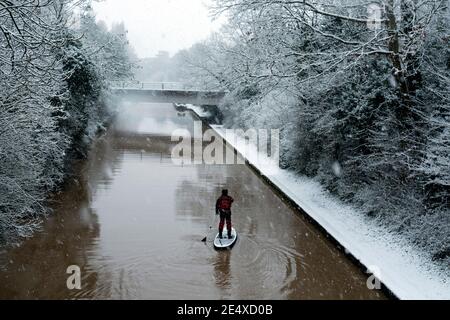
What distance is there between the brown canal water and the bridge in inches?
1174

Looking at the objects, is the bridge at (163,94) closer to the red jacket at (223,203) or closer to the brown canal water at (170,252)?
the brown canal water at (170,252)

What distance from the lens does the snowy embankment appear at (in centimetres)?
889

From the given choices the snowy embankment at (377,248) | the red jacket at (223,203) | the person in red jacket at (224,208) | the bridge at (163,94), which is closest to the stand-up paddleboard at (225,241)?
the person in red jacket at (224,208)

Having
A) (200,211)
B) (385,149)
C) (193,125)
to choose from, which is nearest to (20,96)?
(200,211)

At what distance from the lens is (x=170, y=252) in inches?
447

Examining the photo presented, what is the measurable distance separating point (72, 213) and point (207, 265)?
6.30 meters

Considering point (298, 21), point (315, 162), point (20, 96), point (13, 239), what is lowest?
point (13, 239)

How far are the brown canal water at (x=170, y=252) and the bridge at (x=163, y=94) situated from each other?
97.8 feet

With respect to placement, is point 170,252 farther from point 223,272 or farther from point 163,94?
point 163,94

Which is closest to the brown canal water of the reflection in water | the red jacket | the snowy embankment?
the reflection in water

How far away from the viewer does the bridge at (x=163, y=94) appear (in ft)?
159

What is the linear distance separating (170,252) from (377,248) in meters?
4.87
